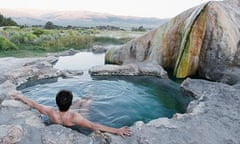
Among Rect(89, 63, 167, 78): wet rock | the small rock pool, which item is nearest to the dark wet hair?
the small rock pool

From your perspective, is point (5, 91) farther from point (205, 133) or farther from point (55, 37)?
point (55, 37)

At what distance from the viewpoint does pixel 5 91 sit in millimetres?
6969

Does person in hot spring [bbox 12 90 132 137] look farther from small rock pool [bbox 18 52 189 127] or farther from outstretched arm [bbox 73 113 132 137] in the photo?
small rock pool [bbox 18 52 189 127]

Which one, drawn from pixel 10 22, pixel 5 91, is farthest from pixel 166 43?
pixel 10 22

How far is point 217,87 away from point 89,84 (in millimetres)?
Answer: 3682

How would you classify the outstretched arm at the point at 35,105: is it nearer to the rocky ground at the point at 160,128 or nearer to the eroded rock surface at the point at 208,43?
the rocky ground at the point at 160,128

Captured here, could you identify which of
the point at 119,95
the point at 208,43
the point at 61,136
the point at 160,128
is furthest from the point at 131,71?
the point at 61,136

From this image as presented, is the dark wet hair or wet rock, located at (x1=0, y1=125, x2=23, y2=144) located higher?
the dark wet hair

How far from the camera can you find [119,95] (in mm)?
8023

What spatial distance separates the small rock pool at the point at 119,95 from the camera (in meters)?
6.51

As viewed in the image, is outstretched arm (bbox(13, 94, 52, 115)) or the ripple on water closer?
outstretched arm (bbox(13, 94, 52, 115))

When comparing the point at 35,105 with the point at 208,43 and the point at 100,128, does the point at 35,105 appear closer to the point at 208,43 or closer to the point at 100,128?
the point at 100,128

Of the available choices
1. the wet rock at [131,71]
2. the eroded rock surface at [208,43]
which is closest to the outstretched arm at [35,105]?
the wet rock at [131,71]

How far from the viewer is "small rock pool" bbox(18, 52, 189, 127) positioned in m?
6.51
